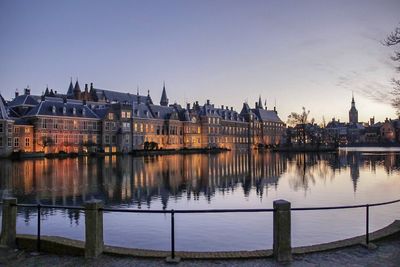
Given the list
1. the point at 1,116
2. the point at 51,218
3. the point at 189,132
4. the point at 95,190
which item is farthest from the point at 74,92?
the point at 51,218

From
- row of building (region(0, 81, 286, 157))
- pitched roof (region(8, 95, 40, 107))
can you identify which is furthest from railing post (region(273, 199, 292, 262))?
pitched roof (region(8, 95, 40, 107))

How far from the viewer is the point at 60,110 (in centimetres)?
8550

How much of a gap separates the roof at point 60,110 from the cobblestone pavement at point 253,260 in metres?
76.3

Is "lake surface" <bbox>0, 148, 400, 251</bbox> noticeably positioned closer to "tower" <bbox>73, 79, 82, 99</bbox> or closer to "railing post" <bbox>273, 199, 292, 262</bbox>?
"railing post" <bbox>273, 199, 292, 262</bbox>

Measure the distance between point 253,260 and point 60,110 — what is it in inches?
3268

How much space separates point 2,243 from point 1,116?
69225mm

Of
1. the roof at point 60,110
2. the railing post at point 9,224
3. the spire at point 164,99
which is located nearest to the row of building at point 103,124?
the roof at point 60,110

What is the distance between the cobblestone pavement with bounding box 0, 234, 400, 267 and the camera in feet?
29.8

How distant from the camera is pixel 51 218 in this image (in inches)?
699

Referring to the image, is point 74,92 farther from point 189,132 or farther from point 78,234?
point 78,234

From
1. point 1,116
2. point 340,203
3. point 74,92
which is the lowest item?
point 340,203

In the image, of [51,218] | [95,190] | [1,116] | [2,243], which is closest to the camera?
[2,243]

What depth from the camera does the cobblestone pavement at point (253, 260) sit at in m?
9.09

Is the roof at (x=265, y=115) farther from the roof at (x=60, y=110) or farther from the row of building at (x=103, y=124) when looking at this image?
the roof at (x=60, y=110)
